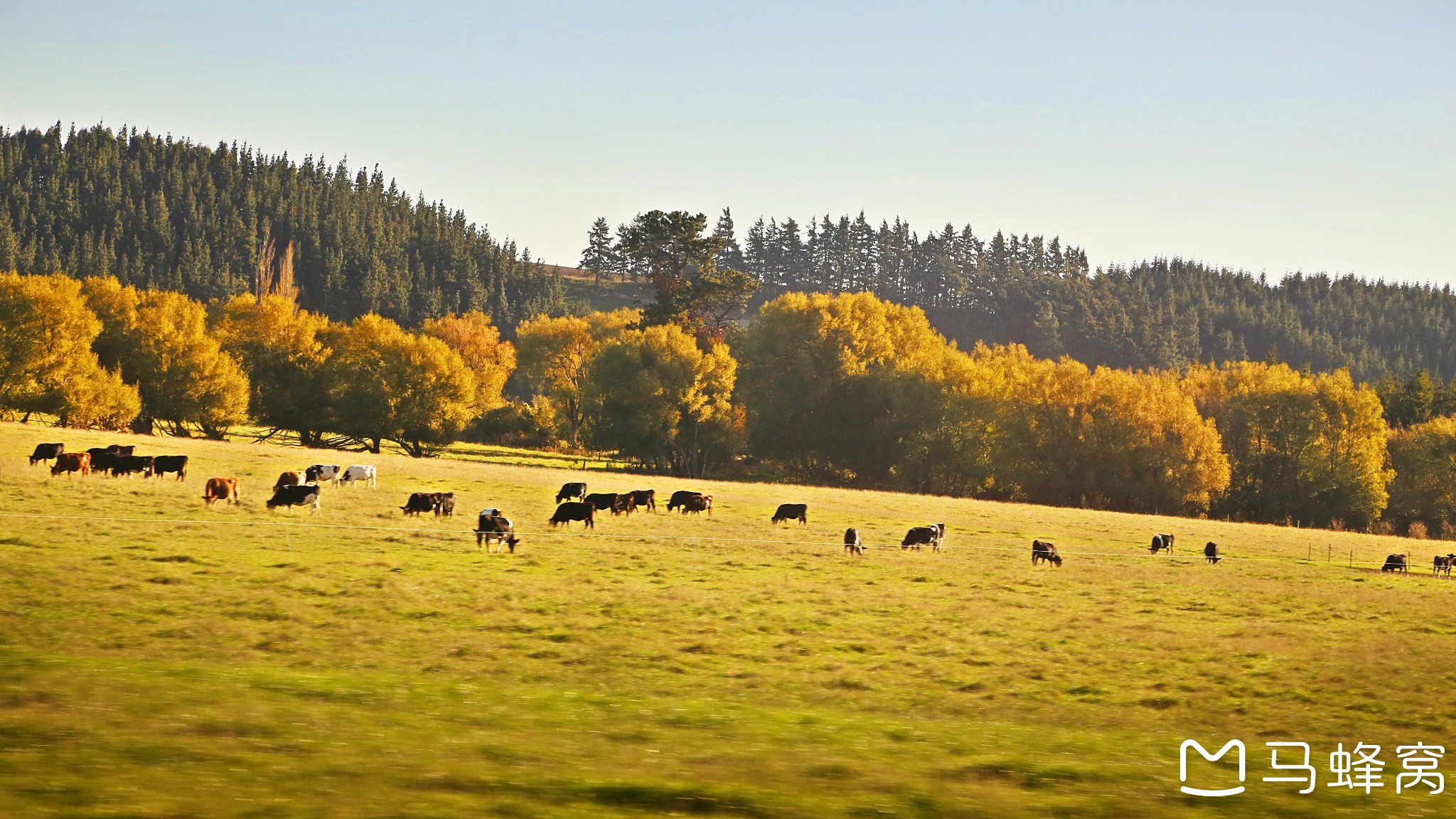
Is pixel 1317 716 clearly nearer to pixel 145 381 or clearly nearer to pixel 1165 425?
pixel 1165 425

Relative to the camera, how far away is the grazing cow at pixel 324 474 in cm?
4469

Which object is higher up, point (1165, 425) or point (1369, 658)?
point (1165, 425)

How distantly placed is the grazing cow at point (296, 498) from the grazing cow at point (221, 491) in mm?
1188

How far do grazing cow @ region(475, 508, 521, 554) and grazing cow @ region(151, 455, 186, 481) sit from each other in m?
15.4

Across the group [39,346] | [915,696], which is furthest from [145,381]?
[915,696]

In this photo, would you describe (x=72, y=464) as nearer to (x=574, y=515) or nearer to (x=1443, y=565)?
(x=574, y=515)

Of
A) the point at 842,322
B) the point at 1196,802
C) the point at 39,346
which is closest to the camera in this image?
the point at 1196,802

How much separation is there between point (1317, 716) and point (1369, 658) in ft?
17.7

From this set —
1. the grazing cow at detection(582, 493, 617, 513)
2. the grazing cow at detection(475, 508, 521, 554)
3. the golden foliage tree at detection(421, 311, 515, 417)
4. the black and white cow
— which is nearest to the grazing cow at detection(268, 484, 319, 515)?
the grazing cow at detection(475, 508, 521, 554)

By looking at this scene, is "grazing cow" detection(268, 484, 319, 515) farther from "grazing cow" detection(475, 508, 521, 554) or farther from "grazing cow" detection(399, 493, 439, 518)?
"grazing cow" detection(475, 508, 521, 554)

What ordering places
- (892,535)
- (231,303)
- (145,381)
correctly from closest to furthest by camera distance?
1. (892,535)
2. (145,381)
3. (231,303)

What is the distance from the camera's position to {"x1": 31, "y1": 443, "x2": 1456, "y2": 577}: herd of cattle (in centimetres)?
3462

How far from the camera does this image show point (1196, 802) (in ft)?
36.1

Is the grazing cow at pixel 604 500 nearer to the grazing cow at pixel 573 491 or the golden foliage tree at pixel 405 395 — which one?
the grazing cow at pixel 573 491
